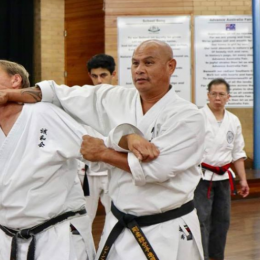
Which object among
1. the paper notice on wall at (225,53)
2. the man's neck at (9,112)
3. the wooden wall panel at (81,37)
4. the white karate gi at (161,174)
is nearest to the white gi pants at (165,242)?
the white karate gi at (161,174)

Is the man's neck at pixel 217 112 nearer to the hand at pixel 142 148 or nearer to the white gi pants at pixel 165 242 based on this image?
the white gi pants at pixel 165 242

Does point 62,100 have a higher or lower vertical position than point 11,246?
higher

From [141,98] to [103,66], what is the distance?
1.95 m

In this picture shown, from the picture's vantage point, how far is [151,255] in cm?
237

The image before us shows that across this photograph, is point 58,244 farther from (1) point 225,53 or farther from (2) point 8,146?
(1) point 225,53

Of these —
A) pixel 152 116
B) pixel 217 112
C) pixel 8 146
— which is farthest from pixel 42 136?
pixel 217 112

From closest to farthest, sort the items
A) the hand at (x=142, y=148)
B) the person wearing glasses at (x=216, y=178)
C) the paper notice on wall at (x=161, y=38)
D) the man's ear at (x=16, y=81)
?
the hand at (x=142, y=148) → the man's ear at (x=16, y=81) → the person wearing glasses at (x=216, y=178) → the paper notice on wall at (x=161, y=38)

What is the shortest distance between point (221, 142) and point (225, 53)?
443 centimetres

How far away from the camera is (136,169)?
226 cm

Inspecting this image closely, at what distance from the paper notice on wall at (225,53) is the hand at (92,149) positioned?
6422 mm

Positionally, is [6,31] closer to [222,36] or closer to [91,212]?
[222,36]

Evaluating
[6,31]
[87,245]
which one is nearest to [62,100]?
[87,245]

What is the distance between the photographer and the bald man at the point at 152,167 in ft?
7.57

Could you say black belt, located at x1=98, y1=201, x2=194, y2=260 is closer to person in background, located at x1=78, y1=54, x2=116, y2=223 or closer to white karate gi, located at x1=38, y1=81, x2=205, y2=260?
white karate gi, located at x1=38, y1=81, x2=205, y2=260
